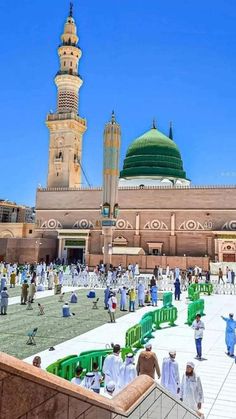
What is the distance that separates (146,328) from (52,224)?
33.0 meters

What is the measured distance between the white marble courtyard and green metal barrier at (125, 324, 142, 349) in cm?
48

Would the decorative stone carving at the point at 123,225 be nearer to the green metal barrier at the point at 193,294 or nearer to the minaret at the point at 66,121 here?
the minaret at the point at 66,121

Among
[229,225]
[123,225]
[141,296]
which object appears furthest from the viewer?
[123,225]

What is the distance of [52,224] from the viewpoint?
4369 centimetres

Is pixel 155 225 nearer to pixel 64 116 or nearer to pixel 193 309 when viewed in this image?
pixel 64 116

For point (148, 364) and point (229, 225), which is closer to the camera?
point (148, 364)

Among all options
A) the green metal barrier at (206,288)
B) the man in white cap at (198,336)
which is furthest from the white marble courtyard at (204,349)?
the green metal barrier at (206,288)

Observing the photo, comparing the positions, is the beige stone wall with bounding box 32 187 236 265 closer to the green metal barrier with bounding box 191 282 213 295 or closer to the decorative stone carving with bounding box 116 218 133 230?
the decorative stone carving with bounding box 116 218 133 230

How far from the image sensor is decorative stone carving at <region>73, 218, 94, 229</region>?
4212 cm

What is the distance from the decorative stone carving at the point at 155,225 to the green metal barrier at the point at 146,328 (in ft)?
90.9

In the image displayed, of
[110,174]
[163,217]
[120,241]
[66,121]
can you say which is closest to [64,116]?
[66,121]

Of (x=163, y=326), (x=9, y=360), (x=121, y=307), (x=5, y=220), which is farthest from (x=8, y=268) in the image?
(x=9, y=360)

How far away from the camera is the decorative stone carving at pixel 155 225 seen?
3978cm

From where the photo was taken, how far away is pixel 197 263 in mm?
35219
